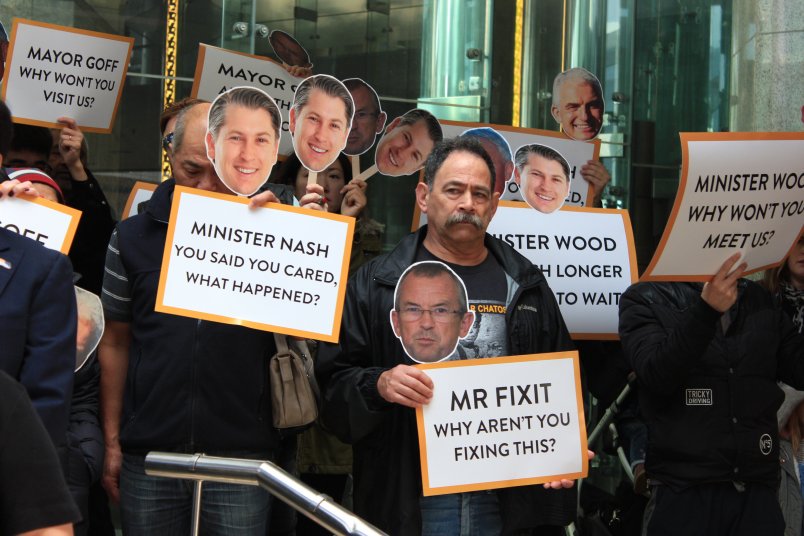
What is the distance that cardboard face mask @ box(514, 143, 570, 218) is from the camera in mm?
5012

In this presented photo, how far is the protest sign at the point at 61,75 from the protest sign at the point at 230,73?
15.2 inches

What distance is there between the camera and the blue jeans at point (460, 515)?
12.6ft

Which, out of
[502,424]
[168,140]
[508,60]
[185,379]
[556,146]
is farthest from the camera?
[508,60]

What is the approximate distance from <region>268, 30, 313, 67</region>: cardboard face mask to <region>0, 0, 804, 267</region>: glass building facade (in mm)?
1125

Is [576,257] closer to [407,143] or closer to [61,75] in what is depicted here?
[407,143]

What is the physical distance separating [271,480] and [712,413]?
76.7 inches

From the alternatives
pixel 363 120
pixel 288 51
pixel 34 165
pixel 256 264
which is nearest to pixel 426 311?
pixel 256 264

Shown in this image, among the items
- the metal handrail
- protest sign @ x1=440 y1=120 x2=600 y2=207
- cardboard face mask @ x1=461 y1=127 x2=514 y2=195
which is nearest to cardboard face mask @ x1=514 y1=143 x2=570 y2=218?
cardboard face mask @ x1=461 y1=127 x2=514 y2=195

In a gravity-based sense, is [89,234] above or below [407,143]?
below

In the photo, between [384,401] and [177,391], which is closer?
[384,401]

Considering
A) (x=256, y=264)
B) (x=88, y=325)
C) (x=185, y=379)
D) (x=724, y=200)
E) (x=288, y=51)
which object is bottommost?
(x=185, y=379)

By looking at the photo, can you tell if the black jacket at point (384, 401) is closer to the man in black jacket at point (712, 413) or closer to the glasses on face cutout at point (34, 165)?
the man in black jacket at point (712, 413)

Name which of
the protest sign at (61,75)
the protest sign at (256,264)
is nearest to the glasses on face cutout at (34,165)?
the protest sign at (61,75)

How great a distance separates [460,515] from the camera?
3846 millimetres
